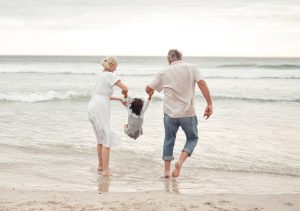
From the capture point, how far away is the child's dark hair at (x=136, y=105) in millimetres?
6773

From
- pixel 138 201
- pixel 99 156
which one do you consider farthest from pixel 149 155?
pixel 138 201

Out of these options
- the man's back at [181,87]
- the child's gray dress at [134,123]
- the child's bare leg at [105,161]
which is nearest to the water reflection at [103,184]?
the child's bare leg at [105,161]

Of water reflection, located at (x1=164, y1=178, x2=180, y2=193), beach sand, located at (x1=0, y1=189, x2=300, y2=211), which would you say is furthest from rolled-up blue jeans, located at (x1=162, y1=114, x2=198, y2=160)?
beach sand, located at (x1=0, y1=189, x2=300, y2=211)

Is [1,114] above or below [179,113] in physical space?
below

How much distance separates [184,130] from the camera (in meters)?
6.57

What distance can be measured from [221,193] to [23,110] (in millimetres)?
10507

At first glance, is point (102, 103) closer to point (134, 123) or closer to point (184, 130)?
point (134, 123)

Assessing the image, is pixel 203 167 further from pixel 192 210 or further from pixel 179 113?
pixel 192 210

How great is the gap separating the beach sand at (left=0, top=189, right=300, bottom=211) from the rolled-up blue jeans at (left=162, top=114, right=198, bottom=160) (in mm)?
1138

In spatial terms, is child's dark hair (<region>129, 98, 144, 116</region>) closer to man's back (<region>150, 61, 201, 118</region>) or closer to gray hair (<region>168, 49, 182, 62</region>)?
man's back (<region>150, 61, 201, 118</region>)

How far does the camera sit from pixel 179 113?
6.46m

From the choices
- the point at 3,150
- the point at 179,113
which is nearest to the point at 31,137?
the point at 3,150

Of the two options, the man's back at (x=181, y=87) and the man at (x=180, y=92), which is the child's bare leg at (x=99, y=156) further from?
the man's back at (x=181, y=87)

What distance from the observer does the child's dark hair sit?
6.77 m
